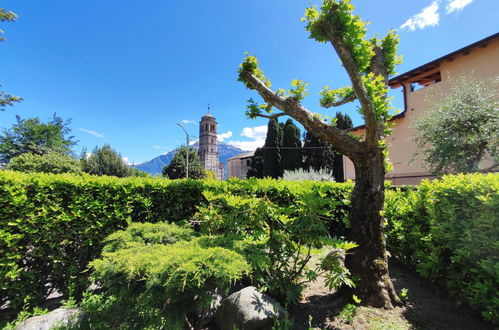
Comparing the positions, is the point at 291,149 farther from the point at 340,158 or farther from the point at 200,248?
the point at 200,248

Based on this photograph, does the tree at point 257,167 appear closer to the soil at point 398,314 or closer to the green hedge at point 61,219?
the green hedge at point 61,219

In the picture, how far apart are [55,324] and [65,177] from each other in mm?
2134

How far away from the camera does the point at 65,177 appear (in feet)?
11.5

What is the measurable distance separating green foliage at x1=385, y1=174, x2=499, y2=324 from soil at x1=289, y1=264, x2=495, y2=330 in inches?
6.6

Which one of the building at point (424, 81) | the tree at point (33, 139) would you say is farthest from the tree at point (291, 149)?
the tree at point (33, 139)

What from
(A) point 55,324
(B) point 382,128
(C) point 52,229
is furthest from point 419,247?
(C) point 52,229

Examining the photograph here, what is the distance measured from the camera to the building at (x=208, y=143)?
62.1 metres

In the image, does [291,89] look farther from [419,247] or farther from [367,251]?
[419,247]

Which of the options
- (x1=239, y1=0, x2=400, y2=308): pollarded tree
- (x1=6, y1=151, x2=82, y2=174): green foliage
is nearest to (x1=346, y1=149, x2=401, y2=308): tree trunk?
(x1=239, y1=0, x2=400, y2=308): pollarded tree

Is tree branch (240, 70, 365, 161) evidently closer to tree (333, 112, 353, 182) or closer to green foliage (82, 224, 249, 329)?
green foliage (82, 224, 249, 329)

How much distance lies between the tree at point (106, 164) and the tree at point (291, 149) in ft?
58.3

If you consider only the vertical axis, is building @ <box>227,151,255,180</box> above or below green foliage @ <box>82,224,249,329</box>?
above

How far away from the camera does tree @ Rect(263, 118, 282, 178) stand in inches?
996

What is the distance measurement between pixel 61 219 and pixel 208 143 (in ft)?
197
